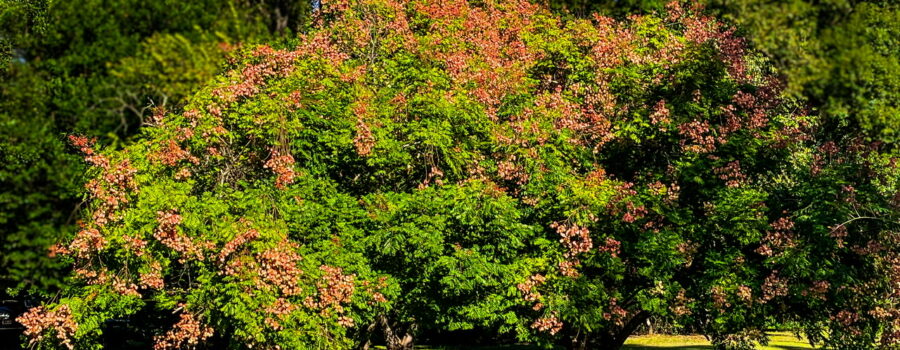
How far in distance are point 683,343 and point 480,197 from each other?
26468 millimetres

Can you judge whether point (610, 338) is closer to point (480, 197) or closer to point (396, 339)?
point (396, 339)

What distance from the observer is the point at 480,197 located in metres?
20.9

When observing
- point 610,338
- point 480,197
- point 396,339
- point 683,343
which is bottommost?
point 683,343

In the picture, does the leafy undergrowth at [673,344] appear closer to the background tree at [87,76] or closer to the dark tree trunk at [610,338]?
the dark tree trunk at [610,338]

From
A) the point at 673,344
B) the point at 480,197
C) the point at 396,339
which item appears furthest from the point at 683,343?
the point at 480,197

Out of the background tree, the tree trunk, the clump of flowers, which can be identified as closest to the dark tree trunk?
the tree trunk

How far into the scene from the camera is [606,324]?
957 inches

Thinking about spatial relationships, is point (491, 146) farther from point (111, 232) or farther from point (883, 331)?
point (883, 331)

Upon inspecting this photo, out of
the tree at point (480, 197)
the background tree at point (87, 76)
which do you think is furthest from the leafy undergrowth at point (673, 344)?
the background tree at point (87, 76)

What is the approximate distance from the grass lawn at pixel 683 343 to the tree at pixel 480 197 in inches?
574

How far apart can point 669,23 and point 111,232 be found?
20389mm

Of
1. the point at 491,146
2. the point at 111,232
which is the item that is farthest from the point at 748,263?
the point at 111,232

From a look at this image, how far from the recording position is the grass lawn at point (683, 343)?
39844 millimetres

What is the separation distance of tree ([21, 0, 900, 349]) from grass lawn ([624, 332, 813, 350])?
14.6m
